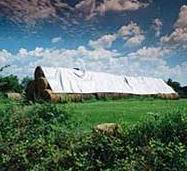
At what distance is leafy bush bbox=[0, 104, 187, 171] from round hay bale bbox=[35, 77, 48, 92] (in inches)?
361

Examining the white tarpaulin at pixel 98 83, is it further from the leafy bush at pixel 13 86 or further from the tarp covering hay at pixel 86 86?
the leafy bush at pixel 13 86

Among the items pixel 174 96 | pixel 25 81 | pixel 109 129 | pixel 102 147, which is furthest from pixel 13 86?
pixel 102 147

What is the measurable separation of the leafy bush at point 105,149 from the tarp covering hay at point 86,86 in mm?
8310

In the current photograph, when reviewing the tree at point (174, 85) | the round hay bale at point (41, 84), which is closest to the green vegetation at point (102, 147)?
the round hay bale at point (41, 84)

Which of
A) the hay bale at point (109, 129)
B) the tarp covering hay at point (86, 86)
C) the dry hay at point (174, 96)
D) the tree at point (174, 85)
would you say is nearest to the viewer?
the hay bale at point (109, 129)

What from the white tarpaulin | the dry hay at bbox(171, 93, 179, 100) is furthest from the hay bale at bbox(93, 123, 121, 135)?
the dry hay at bbox(171, 93, 179, 100)

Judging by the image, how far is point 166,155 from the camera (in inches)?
221

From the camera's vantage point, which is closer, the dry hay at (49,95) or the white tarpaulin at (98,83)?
the dry hay at (49,95)

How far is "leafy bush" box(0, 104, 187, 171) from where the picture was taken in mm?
5609

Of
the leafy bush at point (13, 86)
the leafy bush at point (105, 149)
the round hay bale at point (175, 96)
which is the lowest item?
the leafy bush at point (105, 149)

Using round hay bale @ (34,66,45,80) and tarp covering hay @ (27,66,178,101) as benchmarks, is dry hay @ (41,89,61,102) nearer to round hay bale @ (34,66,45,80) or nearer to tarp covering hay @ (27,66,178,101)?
tarp covering hay @ (27,66,178,101)

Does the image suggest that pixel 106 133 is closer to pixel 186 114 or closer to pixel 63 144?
pixel 63 144

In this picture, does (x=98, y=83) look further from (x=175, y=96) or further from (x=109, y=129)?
Result: (x=109, y=129)

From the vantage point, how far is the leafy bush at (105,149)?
5.61 m
